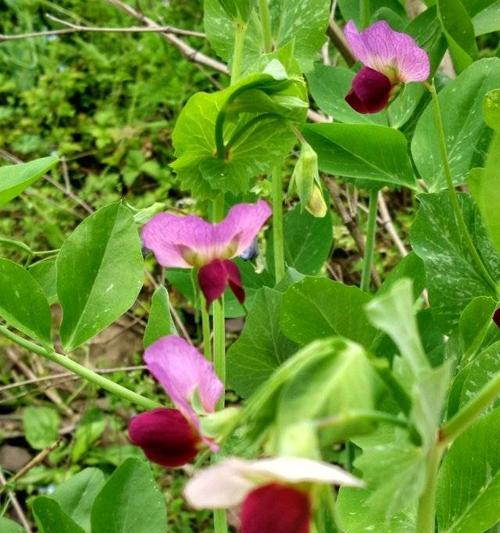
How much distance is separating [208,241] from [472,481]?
219 mm

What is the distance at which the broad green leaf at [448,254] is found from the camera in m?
0.65

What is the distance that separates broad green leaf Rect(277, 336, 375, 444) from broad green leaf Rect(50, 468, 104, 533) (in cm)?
49

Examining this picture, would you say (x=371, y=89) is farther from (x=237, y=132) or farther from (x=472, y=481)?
(x=472, y=481)

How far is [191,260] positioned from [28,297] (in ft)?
0.46

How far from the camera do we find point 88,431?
1.59 meters

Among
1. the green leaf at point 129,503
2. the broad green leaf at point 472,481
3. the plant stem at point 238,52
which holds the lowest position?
the green leaf at point 129,503

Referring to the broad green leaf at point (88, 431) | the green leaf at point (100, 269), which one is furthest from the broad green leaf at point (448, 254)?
the broad green leaf at point (88, 431)

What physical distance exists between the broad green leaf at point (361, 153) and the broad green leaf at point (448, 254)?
6 cm

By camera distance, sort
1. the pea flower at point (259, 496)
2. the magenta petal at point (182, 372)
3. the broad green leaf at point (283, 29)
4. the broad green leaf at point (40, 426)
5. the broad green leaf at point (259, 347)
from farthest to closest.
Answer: the broad green leaf at point (40, 426) → the broad green leaf at point (283, 29) → the broad green leaf at point (259, 347) → the magenta petal at point (182, 372) → the pea flower at point (259, 496)

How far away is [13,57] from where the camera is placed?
232 centimetres

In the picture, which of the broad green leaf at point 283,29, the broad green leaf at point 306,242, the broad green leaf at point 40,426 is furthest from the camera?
the broad green leaf at point 40,426

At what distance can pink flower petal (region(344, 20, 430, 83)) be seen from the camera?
0.62 metres

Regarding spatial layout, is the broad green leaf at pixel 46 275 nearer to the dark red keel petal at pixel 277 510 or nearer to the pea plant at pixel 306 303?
the pea plant at pixel 306 303

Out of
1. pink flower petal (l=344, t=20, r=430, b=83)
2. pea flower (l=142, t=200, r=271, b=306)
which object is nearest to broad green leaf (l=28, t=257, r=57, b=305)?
pea flower (l=142, t=200, r=271, b=306)
